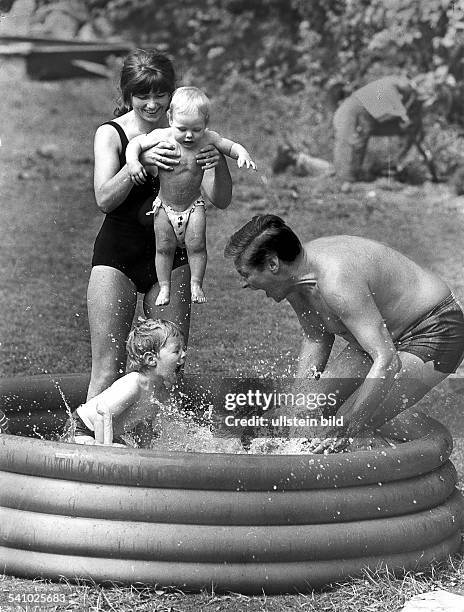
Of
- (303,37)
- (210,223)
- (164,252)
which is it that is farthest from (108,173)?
(303,37)

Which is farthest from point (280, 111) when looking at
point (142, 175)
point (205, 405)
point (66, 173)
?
point (142, 175)

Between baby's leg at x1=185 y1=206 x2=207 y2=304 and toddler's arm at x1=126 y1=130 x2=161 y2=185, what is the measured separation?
0.75 ft

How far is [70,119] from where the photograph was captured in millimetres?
10523

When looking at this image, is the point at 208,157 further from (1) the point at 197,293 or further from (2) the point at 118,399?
(2) the point at 118,399

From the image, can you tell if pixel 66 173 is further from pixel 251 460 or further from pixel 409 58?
pixel 251 460

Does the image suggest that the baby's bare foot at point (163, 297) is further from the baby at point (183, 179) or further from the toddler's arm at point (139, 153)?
the toddler's arm at point (139, 153)

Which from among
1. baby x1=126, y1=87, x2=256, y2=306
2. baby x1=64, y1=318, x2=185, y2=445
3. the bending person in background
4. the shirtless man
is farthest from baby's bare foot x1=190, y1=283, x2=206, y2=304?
the bending person in background

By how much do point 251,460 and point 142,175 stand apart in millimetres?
1040

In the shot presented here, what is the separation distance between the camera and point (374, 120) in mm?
8156

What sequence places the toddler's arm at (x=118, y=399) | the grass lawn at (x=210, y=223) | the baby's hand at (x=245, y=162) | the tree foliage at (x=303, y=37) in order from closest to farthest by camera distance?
the baby's hand at (x=245, y=162) < the toddler's arm at (x=118, y=399) < the grass lawn at (x=210, y=223) < the tree foliage at (x=303, y=37)

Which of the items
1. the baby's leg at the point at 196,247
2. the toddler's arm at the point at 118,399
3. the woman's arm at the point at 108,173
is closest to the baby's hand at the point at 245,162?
the baby's leg at the point at 196,247

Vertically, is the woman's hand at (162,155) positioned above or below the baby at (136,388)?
above

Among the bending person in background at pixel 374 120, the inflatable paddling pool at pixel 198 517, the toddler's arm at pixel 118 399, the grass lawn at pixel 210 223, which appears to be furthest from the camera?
the bending person in background at pixel 374 120

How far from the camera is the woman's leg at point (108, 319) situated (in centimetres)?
391
